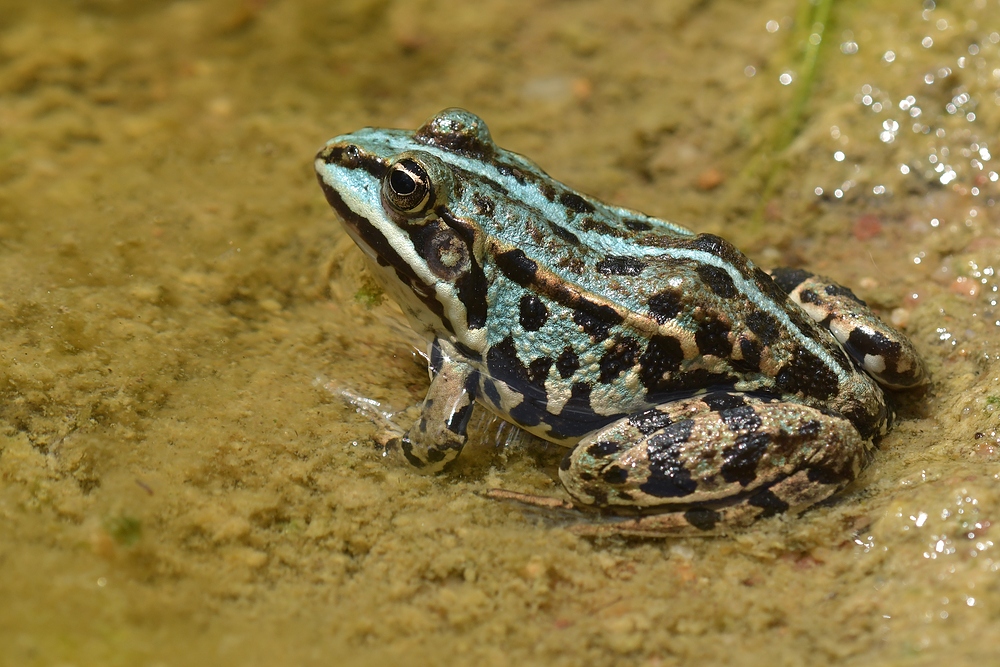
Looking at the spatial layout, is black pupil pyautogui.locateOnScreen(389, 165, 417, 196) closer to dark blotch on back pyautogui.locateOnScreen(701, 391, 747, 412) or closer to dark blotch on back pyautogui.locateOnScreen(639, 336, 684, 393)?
dark blotch on back pyautogui.locateOnScreen(639, 336, 684, 393)

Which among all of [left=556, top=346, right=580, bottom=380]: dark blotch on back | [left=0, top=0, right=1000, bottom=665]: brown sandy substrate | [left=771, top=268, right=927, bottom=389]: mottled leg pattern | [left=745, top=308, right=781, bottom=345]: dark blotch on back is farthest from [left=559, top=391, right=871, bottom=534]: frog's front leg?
[left=771, top=268, right=927, bottom=389]: mottled leg pattern

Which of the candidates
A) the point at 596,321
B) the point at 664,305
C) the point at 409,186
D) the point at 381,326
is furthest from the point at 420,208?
the point at 664,305

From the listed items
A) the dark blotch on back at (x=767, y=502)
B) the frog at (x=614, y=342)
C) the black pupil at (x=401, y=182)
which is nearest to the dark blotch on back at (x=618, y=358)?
the frog at (x=614, y=342)

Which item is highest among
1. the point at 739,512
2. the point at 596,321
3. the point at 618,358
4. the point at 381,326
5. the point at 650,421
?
the point at 596,321

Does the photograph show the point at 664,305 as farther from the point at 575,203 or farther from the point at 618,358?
the point at 575,203

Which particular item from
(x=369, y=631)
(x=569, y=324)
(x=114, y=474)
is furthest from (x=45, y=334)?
(x=569, y=324)

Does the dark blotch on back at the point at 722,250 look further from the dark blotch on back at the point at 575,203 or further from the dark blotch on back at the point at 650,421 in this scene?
the dark blotch on back at the point at 650,421

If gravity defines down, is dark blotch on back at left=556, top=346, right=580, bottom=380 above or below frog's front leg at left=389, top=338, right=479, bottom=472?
above
